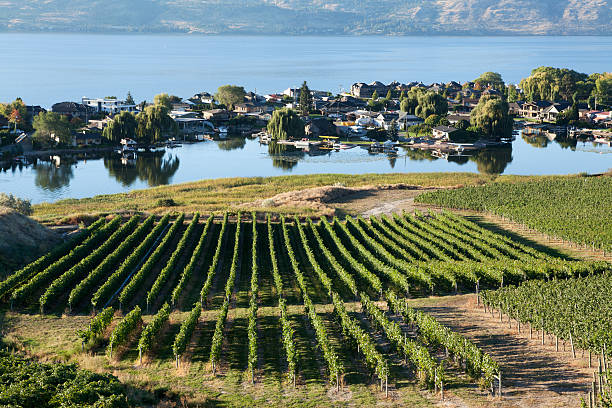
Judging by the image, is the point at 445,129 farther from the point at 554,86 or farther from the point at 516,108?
the point at 554,86

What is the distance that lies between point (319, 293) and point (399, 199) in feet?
103

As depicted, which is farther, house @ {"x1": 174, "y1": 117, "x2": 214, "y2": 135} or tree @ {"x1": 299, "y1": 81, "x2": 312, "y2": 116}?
tree @ {"x1": 299, "y1": 81, "x2": 312, "y2": 116}

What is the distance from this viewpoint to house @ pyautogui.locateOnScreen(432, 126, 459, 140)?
5049 inches

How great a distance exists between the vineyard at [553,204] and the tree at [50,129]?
78.5 m

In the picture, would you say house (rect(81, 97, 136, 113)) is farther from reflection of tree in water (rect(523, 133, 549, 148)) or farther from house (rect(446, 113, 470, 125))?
reflection of tree in water (rect(523, 133, 549, 148))

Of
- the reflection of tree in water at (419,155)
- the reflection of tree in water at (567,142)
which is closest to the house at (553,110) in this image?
the reflection of tree in water at (567,142)

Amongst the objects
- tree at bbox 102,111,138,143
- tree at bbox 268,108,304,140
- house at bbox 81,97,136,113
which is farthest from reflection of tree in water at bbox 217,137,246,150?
house at bbox 81,97,136,113

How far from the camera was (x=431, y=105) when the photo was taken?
149 metres

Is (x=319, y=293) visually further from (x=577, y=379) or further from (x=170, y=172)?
(x=170, y=172)

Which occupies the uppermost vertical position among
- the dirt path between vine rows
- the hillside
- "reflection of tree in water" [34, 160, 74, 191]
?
the hillside

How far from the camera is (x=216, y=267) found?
4316 cm

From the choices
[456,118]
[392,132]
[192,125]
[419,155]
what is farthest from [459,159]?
[192,125]

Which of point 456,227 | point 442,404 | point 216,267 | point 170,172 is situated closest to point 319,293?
point 216,267

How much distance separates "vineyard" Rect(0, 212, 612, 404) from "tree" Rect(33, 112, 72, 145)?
226 ft
